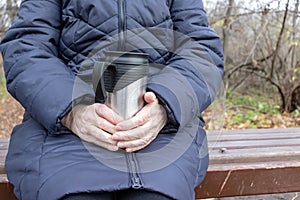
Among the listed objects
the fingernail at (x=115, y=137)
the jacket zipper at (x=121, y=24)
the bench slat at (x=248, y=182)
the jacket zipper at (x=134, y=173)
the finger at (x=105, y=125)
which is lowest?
the bench slat at (x=248, y=182)

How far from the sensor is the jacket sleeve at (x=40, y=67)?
1.44m

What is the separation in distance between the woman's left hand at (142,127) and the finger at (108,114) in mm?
31

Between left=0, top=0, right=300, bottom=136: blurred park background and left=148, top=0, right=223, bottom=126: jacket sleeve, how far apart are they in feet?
11.7

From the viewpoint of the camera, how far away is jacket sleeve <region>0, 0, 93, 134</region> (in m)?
1.44

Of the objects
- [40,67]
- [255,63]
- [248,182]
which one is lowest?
[255,63]

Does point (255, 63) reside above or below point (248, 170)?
below

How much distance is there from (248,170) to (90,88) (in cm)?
84

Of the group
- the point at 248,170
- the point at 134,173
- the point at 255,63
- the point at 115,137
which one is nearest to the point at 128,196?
the point at 134,173

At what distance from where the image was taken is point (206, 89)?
1656 mm

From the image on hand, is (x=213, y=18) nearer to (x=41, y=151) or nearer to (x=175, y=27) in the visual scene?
(x=175, y=27)

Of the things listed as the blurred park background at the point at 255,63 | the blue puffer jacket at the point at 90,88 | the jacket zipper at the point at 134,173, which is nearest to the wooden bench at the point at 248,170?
the blue puffer jacket at the point at 90,88

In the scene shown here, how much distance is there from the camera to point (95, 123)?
140cm

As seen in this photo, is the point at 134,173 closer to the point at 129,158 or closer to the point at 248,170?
the point at 129,158

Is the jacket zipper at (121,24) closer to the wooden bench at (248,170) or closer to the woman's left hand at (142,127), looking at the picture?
the woman's left hand at (142,127)
